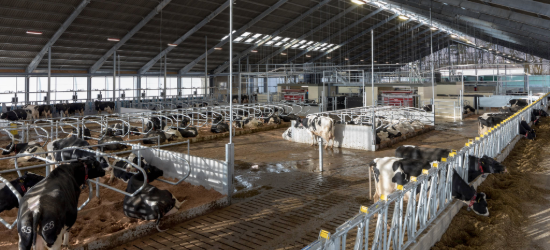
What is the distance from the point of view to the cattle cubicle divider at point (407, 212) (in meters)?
4.16

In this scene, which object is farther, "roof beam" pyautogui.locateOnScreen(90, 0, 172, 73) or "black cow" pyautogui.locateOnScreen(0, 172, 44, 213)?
"roof beam" pyautogui.locateOnScreen(90, 0, 172, 73)

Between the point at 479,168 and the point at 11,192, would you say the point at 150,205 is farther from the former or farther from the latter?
the point at 479,168

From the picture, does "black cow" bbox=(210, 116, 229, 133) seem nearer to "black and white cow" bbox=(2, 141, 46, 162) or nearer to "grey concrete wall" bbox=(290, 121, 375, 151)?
"grey concrete wall" bbox=(290, 121, 375, 151)

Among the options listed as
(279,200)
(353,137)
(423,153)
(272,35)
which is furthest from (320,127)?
(272,35)

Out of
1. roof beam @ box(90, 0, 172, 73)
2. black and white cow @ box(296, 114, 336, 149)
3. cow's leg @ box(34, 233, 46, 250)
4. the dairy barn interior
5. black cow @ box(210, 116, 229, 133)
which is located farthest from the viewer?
roof beam @ box(90, 0, 172, 73)

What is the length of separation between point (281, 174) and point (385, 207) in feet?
18.6

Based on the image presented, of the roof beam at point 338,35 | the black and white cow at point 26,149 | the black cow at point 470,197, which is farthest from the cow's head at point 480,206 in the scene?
the roof beam at point 338,35

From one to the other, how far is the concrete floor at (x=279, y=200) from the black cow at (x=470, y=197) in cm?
163

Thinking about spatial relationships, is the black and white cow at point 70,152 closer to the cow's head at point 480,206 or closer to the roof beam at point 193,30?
the cow's head at point 480,206

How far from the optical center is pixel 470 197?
270 inches

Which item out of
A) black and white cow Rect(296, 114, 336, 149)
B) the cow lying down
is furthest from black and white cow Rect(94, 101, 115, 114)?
the cow lying down

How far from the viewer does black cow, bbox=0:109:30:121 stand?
20438mm

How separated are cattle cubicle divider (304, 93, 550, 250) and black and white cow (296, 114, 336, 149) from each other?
17.5ft

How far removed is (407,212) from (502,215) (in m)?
2.56
